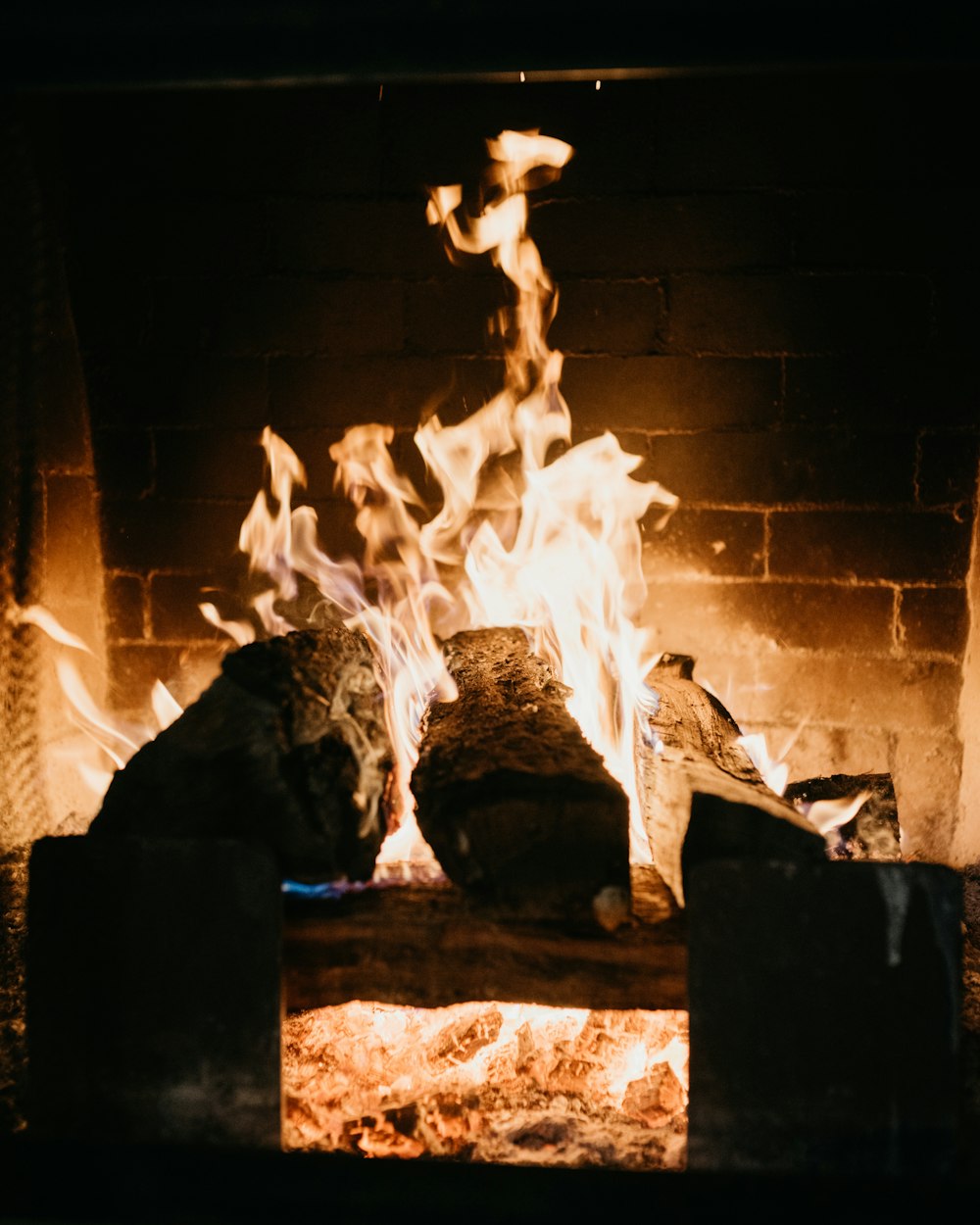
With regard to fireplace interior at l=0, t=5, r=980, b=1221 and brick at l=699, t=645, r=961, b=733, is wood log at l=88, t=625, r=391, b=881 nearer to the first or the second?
fireplace interior at l=0, t=5, r=980, b=1221

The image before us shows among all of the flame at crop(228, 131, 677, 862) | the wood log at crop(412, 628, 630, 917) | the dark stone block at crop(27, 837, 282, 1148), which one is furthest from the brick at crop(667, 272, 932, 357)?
the dark stone block at crop(27, 837, 282, 1148)

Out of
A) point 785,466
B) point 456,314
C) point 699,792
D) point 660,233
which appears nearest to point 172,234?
point 456,314

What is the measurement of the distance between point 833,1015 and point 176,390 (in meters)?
2.20

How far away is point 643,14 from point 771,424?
1435 mm

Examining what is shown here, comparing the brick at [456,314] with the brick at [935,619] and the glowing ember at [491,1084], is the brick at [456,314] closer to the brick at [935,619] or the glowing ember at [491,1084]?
the brick at [935,619]

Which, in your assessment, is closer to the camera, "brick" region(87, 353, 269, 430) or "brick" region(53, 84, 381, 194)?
"brick" region(53, 84, 381, 194)

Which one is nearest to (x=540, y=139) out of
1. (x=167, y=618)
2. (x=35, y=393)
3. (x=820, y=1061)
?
(x=35, y=393)

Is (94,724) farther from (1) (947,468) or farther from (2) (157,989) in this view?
(1) (947,468)

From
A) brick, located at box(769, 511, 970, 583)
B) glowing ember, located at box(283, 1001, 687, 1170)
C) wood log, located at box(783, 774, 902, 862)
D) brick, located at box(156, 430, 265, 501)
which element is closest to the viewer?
glowing ember, located at box(283, 1001, 687, 1170)

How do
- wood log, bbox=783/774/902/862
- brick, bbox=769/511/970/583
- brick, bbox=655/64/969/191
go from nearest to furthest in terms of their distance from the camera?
wood log, bbox=783/774/902/862
brick, bbox=655/64/969/191
brick, bbox=769/511/970/583

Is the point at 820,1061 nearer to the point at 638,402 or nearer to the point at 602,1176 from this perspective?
the point at 602,1176

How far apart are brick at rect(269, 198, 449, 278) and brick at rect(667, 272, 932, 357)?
26.5 inches

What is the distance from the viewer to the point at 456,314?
8.16 ft

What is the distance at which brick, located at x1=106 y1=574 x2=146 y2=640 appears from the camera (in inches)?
104
